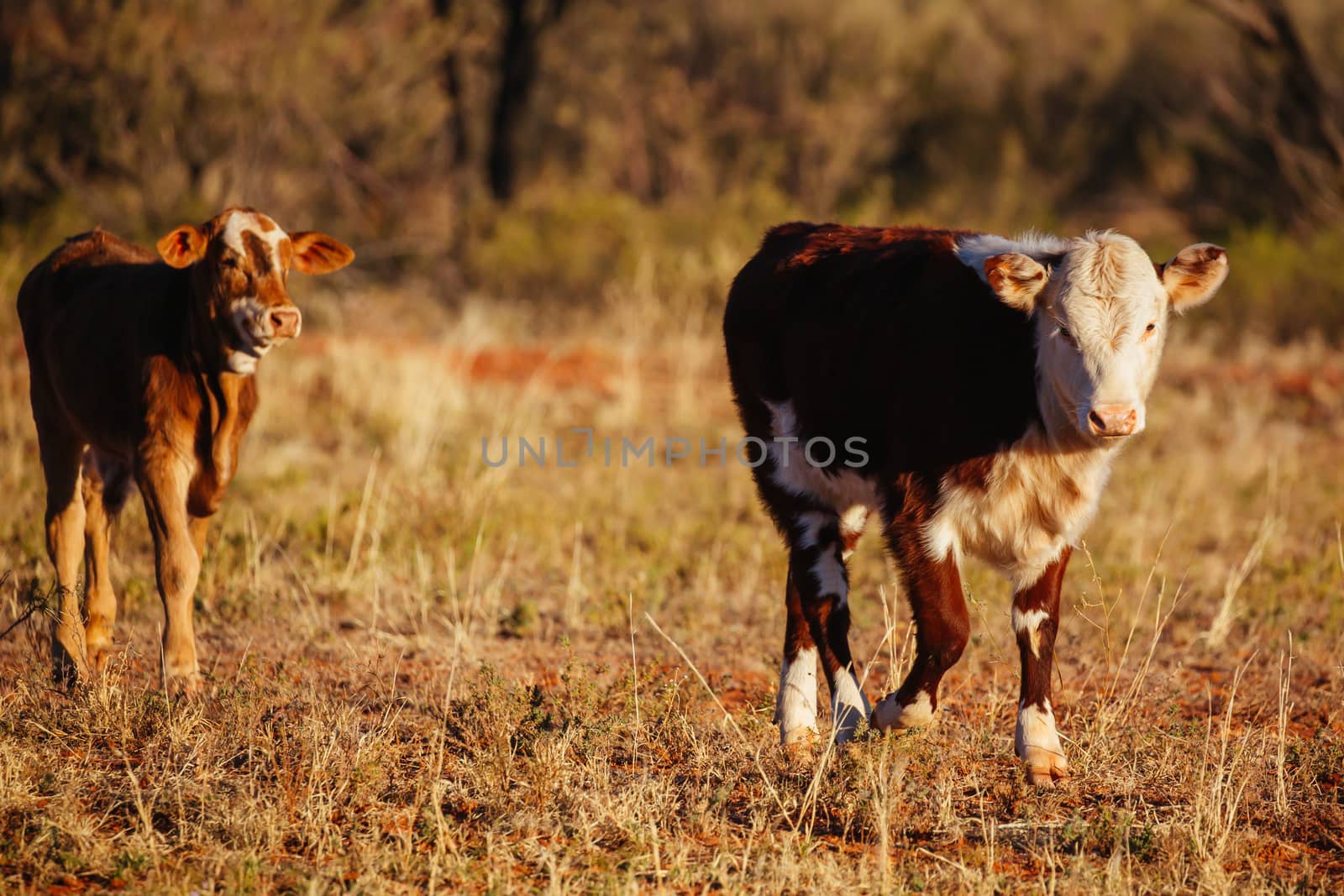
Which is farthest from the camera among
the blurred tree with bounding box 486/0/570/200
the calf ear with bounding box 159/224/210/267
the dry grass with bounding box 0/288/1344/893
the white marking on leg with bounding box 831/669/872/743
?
the blurred tree with bounding box 486/0/570/200

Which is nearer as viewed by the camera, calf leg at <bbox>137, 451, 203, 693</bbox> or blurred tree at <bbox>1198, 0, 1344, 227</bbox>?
calf leg at <bbox>137, 451, 203, 693</bbox>

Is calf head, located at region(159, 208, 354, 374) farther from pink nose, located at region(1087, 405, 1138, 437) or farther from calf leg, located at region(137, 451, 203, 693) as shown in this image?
pink nose, located at region(1087, 405, 1138, 437)

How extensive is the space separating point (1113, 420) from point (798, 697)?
1540mm

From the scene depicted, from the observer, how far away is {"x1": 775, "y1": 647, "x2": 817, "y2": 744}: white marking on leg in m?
4.71

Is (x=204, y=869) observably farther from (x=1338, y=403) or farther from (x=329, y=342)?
(x=1338, y=403)

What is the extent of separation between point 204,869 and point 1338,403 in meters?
10.4

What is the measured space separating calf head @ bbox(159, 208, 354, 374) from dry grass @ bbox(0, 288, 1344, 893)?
123 centimetres

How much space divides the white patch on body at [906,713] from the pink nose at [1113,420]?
1043 mm

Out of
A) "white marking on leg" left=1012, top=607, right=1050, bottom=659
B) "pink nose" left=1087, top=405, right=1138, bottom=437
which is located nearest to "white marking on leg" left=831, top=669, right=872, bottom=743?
"white marking on leg" left=1012, top=607, right=1050, bottom=659

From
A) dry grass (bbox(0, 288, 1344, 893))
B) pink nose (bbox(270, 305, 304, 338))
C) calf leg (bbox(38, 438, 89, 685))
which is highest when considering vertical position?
pink nose (bbox(270, 305, 304, 338))

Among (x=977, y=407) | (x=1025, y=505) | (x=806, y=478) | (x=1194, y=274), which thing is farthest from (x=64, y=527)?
(x=1194, y=274)

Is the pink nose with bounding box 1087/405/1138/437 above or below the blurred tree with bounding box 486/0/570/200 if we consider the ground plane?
below

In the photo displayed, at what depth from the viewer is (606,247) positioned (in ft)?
55.9

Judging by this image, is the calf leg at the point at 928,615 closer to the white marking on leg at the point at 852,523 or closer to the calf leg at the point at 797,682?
the calf leg at the point at 797,682
